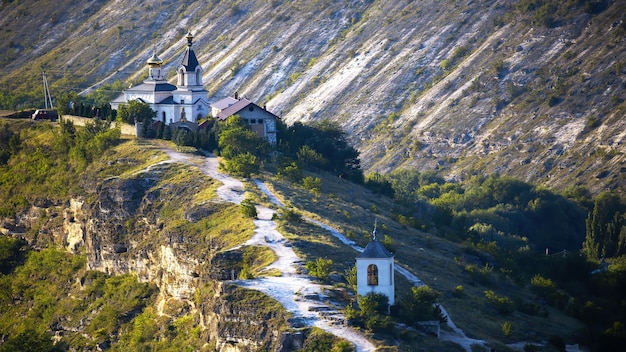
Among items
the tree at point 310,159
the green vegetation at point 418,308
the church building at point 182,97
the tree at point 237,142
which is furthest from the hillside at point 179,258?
the church building at point 182,97

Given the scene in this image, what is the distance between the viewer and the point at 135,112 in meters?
114

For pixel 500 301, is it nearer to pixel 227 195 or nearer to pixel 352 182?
pixel 227 195

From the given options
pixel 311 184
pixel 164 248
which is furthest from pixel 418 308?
pixel 311 184

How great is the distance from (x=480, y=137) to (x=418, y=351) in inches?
3493

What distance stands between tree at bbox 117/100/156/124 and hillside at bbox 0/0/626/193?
4421 centimetres

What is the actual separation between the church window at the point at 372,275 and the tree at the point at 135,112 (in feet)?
155

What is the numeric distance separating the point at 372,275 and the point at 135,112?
48.2 meters

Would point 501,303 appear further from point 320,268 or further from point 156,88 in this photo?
point 156,88

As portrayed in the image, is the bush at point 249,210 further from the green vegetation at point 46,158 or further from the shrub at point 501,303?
the green vegetation at point 46,158

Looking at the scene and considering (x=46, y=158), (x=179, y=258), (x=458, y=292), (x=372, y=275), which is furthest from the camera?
(x=46, y=158)

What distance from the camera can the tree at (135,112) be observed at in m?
114

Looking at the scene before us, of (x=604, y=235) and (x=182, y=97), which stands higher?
(x=182, y=97)

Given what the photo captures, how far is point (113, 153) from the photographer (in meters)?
108

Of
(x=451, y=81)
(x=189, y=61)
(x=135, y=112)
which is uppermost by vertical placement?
(x=451, y=81)
